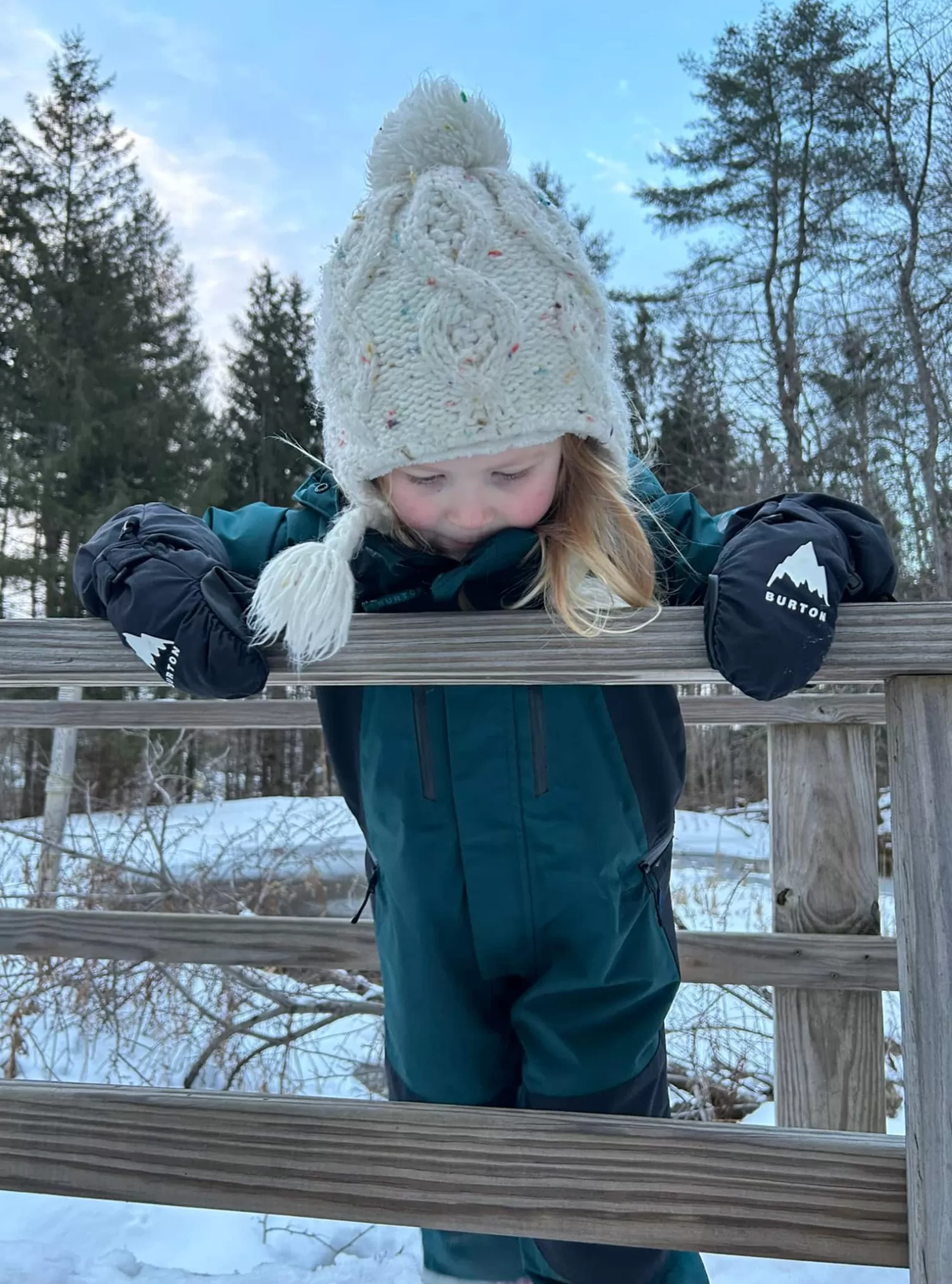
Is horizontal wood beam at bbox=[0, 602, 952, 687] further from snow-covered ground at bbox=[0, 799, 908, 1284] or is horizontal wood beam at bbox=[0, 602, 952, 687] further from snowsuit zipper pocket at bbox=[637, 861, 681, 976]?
snow-covered ground at bbox=[0, 799, 908, 1284]

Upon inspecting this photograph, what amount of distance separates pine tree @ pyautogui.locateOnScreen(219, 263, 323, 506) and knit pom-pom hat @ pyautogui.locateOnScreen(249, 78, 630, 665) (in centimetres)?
1643

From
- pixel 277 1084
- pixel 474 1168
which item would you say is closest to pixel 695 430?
pixel 277 1084

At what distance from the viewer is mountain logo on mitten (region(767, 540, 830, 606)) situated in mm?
930

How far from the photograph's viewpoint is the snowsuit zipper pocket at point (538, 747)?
1.32m

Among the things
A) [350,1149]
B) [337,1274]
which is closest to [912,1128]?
[350,1149]

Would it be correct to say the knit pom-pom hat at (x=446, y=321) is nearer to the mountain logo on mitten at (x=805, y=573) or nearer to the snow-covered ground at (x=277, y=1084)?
the mountain logo on mitten at (x=805, y=573)

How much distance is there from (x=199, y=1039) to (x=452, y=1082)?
9.73 feet

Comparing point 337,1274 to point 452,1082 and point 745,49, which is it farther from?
point 745,49

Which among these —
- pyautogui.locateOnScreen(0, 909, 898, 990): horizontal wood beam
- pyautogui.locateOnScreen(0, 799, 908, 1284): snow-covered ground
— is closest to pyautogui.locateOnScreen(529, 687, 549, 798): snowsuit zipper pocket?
pyautogui.locateOnScreen(0, 909, 898, 990): horizontal wood beam

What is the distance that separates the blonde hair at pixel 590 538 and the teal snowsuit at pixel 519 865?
5 cm

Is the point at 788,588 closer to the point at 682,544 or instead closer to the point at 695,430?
the point at 682,544

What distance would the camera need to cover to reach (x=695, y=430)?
11.4 m

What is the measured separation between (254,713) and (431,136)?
6.38 ft

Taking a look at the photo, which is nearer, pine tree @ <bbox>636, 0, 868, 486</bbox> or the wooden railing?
the wooden railing
